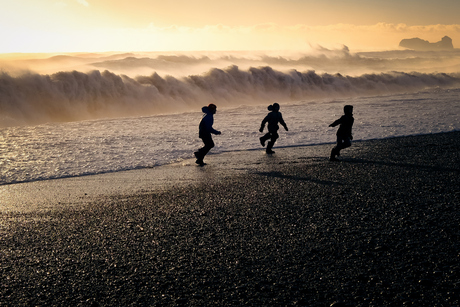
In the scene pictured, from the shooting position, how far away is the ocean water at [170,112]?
11.6m

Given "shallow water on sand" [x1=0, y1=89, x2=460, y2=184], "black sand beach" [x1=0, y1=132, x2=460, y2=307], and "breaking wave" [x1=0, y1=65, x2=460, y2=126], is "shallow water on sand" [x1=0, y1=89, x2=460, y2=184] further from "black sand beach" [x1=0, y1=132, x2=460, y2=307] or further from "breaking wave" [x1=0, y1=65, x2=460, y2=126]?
"breaking wave" [x1=0, y1=65, x2=460, y2=126]

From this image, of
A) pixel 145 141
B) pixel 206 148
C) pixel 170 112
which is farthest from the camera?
pixel 170 112

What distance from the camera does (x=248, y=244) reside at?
4258 millimetres

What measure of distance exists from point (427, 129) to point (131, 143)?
10.0 metres

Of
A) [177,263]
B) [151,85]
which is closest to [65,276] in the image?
[177,263]

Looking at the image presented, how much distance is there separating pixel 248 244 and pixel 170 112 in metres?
28.8

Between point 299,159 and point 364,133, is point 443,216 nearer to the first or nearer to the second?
point 299,159

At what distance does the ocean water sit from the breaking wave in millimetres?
80

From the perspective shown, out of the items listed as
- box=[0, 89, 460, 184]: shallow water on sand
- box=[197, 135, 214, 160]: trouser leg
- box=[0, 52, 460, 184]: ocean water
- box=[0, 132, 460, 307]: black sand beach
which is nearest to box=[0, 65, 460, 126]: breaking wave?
Answer: box=[0, 52, 460, 184]: ocean water

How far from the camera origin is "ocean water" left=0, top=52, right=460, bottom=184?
11562 millimetres

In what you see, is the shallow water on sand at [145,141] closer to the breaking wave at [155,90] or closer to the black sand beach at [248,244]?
the black sand beach at [248,244]

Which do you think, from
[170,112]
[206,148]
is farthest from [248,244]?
[170,112]

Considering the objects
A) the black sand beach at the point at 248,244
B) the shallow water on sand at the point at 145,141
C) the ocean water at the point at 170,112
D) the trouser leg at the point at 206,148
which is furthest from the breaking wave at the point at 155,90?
the black sand beach at the point at 248,244

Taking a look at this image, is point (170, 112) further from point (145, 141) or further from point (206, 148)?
point (206, 148)
